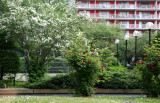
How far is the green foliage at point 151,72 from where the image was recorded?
8.35 m

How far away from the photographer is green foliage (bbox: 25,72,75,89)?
36.0ft

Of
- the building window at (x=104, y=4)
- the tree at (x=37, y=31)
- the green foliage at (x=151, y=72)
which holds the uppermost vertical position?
the building window at (x=104, y=4)

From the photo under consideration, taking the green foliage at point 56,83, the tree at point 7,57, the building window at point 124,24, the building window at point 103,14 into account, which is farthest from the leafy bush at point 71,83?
the building window at point 103,14

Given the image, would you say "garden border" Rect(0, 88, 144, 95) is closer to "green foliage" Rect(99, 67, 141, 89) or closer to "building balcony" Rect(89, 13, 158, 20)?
"green foliage" Rect(99, 67, 141, 89)

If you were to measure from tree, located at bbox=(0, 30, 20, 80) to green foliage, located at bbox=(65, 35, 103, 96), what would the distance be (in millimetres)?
5430

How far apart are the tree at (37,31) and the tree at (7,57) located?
0.50 meters

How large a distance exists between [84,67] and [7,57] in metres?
6.30

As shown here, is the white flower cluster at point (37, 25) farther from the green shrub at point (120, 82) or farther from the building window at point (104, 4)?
the building window at point (104, 4)

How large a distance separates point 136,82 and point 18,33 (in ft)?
27.9

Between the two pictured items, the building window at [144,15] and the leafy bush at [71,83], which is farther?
the building window at [144,15]

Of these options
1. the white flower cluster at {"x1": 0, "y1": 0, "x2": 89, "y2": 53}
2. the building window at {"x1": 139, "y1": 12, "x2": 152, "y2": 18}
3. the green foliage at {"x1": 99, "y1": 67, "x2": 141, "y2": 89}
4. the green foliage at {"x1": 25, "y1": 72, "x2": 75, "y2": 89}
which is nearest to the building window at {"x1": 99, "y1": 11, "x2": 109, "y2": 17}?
the building window at {"x1": 139, "y1": 12, "x2": 152, "y2": 18}

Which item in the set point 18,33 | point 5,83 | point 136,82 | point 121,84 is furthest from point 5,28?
point 136,82

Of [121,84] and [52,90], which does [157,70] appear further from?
[52,90]

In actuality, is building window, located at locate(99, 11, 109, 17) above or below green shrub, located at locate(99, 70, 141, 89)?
above
